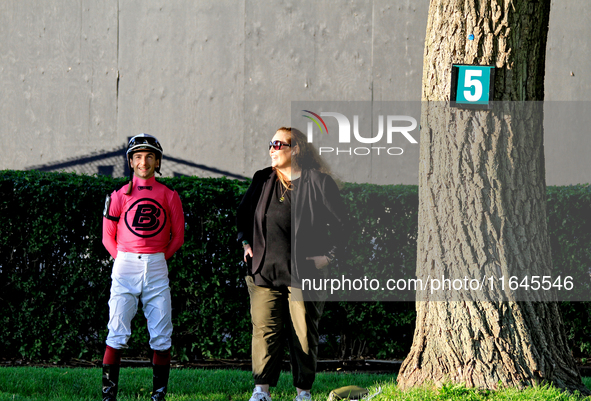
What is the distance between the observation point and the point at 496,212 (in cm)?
367

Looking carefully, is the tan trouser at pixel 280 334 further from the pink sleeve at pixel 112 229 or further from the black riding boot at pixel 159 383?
the pink sleeve at pixel 112 229

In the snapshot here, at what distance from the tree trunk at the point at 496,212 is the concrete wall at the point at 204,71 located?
6.38m

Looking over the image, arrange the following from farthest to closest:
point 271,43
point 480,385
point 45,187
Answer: point 271,43 < point 45,187 < point 480,385

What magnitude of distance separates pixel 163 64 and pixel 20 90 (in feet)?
9.89

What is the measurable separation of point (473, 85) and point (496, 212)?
86 centimetres

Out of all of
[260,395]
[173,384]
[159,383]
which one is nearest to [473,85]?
[260,395]

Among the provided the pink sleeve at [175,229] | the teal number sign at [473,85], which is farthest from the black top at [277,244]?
the teal number sign at [473,85]

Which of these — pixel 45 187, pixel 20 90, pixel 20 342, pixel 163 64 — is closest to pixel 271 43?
pixel 163 64

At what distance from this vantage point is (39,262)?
5590mm

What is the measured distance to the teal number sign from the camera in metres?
3.65

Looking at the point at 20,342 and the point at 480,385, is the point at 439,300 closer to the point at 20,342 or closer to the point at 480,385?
the point at 480,385

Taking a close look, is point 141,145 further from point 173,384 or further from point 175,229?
point 173,384

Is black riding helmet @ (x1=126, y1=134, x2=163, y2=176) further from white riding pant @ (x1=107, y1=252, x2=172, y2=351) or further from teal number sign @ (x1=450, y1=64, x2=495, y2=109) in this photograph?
teal number sign @ (x1=450, y1=64, x2=495, y2=109)

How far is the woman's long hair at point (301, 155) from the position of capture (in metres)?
4.13
